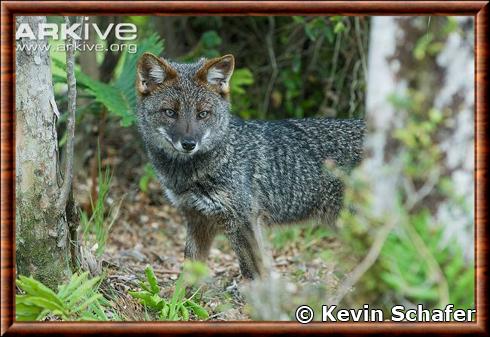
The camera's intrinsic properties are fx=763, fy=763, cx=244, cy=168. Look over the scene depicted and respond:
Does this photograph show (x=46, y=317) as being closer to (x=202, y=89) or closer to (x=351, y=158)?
(x=202, y=89)

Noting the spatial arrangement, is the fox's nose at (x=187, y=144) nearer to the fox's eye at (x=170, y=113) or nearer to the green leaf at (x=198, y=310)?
the fox's eye at (x=170, y=113)

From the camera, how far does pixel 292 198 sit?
7.99 meters

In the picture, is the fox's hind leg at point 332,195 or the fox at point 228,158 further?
the fox's hind leg at point 332,195

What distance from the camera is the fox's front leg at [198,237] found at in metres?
7.64

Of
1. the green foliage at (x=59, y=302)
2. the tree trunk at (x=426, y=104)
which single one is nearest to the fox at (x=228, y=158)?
the green foliage at (x=59, y=302)

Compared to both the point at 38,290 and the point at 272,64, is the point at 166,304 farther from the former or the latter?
the point at 272,64

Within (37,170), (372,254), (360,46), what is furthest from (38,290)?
(360,46)

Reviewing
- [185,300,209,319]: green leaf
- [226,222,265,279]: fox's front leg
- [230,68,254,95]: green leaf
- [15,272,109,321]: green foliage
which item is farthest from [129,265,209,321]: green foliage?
[230,68,254,95]: green leaf

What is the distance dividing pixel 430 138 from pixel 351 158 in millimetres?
2849

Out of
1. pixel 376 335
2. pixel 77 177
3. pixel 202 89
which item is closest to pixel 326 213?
pixel 202 89

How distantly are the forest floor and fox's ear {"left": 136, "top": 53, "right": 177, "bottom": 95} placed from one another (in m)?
1.48

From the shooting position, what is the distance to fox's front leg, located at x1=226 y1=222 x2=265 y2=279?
7.38 meters

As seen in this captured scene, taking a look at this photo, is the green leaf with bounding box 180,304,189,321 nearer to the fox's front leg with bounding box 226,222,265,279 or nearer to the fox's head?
the fox's front leg with bounding box 226,222,265,279

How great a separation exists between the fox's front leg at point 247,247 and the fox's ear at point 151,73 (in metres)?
1.52
